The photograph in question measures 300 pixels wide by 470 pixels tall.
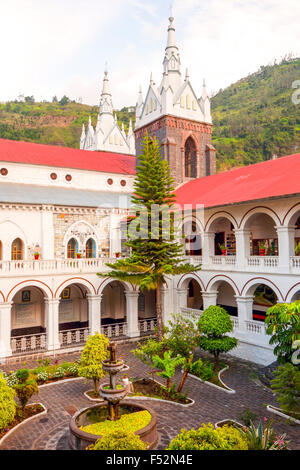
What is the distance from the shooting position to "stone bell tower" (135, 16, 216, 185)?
81.4 ft

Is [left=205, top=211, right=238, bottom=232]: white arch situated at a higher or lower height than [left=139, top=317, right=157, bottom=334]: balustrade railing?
higher

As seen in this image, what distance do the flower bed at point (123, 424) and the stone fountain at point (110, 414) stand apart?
143mm

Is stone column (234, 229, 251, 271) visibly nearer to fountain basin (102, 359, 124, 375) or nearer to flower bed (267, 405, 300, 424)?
flower bed (267, 405, 300, 424)

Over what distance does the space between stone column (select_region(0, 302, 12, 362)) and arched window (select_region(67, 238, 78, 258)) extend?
17.8ft

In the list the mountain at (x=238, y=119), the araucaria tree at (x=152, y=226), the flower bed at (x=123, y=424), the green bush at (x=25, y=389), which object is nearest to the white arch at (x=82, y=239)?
the araucaria tree at (x=152, y=226)

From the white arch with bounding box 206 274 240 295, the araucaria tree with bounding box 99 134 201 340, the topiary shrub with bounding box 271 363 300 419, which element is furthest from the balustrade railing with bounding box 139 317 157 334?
the topiary shrub with bounding box 271 363 300 419

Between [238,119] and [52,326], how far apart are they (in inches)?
2382

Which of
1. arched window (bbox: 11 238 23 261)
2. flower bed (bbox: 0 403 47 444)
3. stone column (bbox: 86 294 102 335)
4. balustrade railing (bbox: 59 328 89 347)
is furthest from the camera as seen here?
arched window (bbox: 11 238 23 261)

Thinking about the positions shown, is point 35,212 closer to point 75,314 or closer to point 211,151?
point 75,314

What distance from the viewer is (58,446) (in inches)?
356

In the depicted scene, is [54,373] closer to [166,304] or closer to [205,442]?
[166,304]

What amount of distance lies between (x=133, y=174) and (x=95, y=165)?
267 cm

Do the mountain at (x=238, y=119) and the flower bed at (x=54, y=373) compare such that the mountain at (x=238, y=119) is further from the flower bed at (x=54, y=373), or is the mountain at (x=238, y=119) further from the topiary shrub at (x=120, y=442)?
the topiary shrub at (x=120, y=442)

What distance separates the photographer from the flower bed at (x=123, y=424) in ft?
28.4
